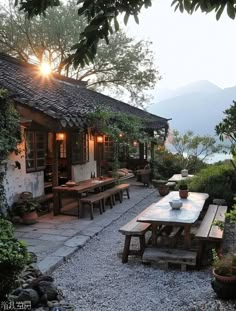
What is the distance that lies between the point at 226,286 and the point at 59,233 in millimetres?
3760

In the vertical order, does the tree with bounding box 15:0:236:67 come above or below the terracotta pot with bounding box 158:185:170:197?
above

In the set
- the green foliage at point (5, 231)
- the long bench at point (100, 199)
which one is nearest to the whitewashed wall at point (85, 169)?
the long bench at point (100, 199)

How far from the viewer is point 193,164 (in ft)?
50.4

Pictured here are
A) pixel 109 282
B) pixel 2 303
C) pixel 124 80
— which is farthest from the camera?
pixel 124 80

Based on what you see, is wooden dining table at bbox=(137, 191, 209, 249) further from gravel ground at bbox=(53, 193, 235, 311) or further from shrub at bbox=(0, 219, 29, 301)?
shrub at bbox=(0, 219, 29, 301)

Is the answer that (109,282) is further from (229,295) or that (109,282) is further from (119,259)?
(229,295)

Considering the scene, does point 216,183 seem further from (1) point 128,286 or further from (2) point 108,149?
(2) point 108,149

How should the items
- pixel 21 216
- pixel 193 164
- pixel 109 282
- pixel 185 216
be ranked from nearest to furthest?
pixel 109 282 < pixel 185 216 < pixel 21 216 < pixel 193 164

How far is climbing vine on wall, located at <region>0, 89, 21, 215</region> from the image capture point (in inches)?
271

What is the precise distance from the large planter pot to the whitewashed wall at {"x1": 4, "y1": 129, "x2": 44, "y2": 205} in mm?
5201

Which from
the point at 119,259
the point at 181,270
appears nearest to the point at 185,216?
the point at 181,270

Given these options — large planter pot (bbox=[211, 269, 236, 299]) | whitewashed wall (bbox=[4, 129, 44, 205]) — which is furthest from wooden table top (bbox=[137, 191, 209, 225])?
whitewashed wall (bbox=[4, 129, 44, 205])

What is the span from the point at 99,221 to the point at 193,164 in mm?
8552

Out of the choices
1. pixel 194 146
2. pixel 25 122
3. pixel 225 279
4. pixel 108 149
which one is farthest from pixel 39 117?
pixel 194 146
